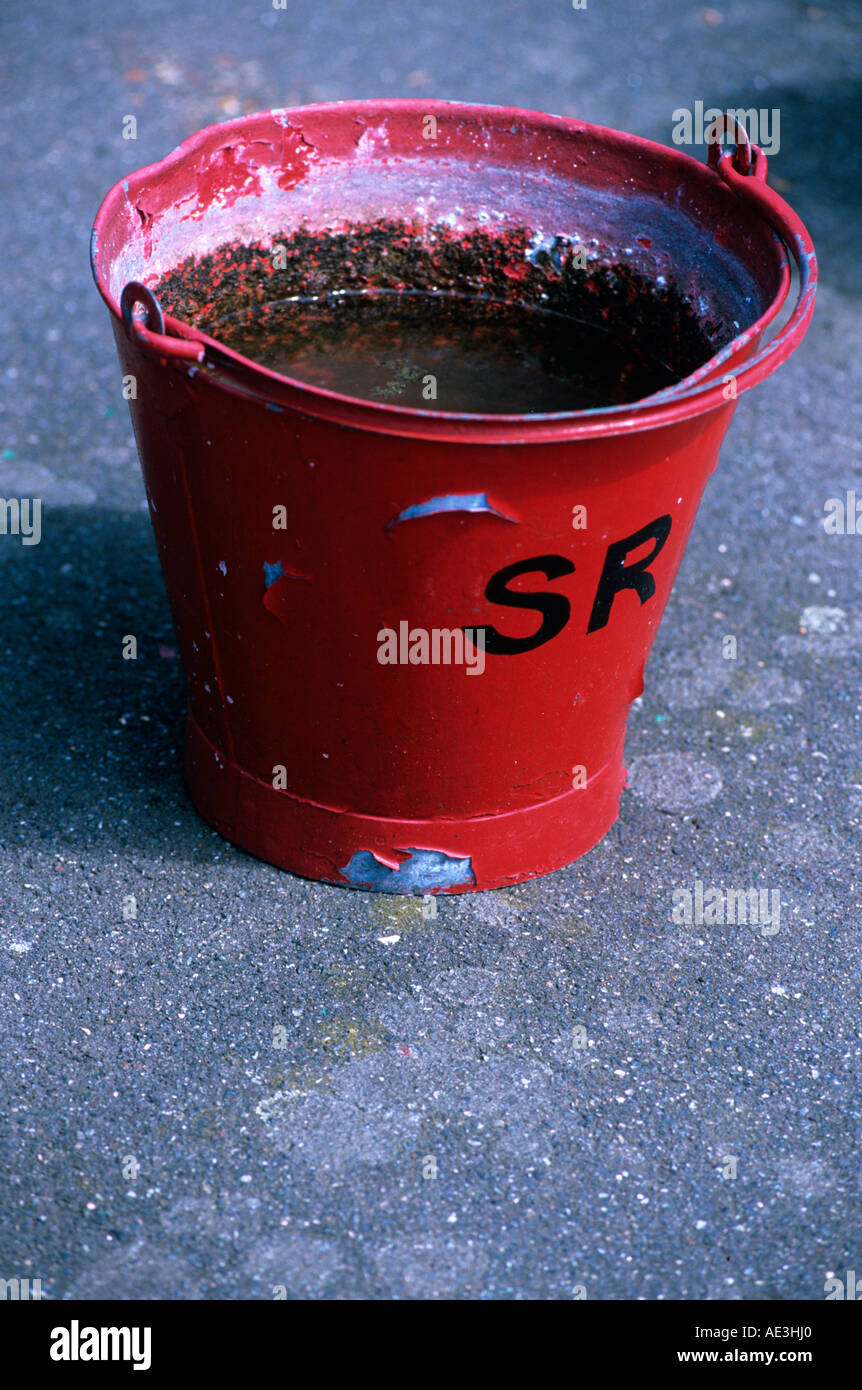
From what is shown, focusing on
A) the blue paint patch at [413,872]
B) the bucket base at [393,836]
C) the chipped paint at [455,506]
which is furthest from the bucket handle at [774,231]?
the blue paint patch at [413,872]

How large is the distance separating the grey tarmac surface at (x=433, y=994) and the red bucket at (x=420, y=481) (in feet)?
0.64

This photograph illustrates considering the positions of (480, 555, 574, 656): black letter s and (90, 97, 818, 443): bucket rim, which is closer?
(90, 97, 818, 443): bucket rim

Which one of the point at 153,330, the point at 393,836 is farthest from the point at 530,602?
the point at 153,330

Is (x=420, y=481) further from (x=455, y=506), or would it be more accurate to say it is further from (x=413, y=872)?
(x=413, y=872)

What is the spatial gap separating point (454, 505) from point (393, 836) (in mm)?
736

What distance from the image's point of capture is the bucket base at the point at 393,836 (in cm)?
233

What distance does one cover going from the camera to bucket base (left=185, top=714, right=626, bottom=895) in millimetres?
2328

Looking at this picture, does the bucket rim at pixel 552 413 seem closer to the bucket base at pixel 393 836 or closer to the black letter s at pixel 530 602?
the black letter s at pixel 530 602

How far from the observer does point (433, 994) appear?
2.26 m

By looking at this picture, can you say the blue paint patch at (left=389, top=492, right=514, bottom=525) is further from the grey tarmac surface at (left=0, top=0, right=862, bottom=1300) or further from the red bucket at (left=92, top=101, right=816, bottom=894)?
the grey tarmac surface at (left=0, top=0, right=862, bottom=1300)

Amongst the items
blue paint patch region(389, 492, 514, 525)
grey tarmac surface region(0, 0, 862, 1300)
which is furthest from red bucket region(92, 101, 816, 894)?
grey tarmac surface region(0, 0, 862, 1300)

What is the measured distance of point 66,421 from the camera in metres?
3.59

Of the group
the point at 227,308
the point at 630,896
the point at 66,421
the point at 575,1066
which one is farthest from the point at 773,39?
the point at 575,1066

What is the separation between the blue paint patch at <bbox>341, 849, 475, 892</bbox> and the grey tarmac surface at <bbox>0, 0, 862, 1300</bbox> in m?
0.04
